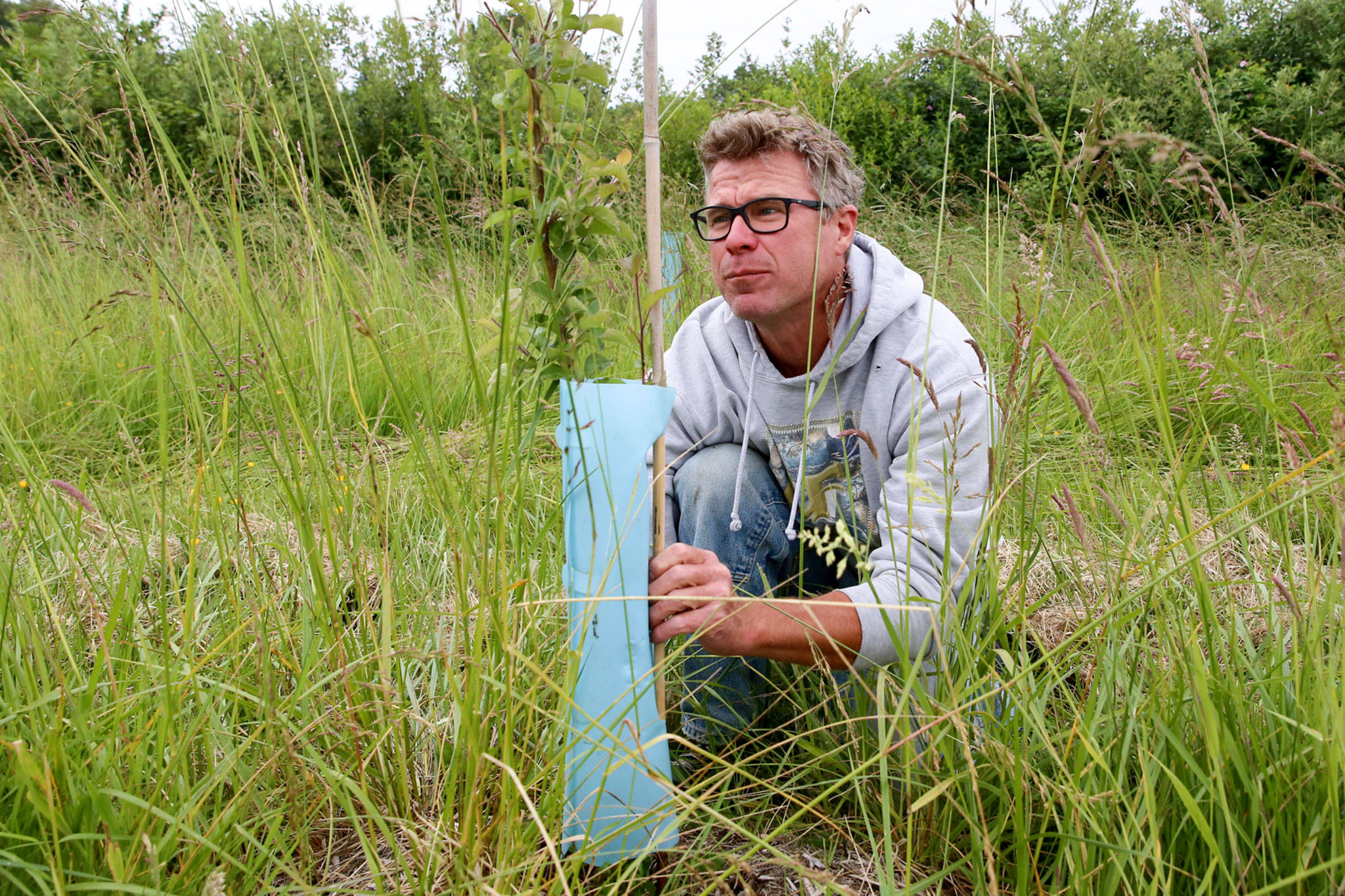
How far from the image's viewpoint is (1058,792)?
1.08 metres

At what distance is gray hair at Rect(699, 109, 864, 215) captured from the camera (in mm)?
2035

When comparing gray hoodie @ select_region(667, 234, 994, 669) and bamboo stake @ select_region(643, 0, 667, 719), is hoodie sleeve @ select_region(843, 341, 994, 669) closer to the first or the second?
gray hoodie @ select_region(667, 234, 994, 669)

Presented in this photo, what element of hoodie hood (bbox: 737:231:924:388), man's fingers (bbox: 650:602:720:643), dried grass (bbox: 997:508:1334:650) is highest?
hoodie hood (bbox: 737:231:924:388)

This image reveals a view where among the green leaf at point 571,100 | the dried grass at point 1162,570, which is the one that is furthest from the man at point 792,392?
the green leaf at point 571,100

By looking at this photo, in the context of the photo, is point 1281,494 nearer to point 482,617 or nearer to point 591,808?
point 591,808

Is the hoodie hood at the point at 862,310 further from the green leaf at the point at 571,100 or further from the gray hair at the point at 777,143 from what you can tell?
the green leaf at the point at 571,100

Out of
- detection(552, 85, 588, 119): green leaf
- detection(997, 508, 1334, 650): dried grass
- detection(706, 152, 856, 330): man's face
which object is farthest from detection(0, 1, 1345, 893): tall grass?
detection(706, 152, 856, 330): man's face

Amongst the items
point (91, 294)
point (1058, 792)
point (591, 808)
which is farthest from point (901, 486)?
point (91, 294)

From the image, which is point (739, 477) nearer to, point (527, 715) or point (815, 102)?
point (527, 715)

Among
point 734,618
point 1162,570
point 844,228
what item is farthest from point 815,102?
point 734,618

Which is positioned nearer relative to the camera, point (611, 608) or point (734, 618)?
point (611, 608)

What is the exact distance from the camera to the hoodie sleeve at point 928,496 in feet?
4.98

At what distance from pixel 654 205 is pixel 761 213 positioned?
1002 millimetres

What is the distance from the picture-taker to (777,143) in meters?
2.06
